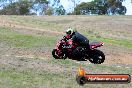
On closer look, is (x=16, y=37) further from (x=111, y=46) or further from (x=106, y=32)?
(x=106, y=32)

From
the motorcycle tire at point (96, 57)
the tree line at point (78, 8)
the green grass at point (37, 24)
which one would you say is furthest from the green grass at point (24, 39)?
the tree line at point (78, 8)

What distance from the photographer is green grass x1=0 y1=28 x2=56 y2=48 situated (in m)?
34.5

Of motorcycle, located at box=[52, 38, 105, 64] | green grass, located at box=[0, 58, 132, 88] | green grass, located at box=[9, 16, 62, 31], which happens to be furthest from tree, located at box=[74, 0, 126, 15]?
motorcycle, located at box=[52, 38, 105, 64]

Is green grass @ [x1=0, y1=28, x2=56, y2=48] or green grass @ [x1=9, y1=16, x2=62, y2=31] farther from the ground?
green grass @ [x1=0, y1=28, x2=56, y2=48]

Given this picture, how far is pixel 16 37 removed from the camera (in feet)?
124

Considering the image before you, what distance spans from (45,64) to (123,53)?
13353mm

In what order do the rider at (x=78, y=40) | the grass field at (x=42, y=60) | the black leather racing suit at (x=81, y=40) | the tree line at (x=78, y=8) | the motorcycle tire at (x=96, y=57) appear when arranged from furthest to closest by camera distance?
the tree line at (x=78, y=8) → the grass field at (x=42, y=60) → the motorcycle tire at (x=96, y=57) → the black leather racing suit at (x=81, y=40) → the rider at (x=78, y=40)

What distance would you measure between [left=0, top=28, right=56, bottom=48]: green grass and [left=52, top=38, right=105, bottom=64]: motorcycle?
18581mm

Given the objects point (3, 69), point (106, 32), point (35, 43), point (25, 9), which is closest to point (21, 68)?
point (3, 69)

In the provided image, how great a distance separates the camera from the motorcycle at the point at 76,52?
1457 cm

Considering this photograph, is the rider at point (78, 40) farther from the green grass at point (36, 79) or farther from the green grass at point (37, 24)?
the green grass at point (37, 24)

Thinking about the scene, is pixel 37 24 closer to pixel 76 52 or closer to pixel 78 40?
pixel 76 52

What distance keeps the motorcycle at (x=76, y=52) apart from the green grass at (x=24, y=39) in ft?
61.0

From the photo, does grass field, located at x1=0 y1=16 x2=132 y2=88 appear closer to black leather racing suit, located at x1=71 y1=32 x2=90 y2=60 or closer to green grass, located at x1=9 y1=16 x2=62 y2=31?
black leather racing suit, located at x1=71 y1=32 x2=90 y2=60
